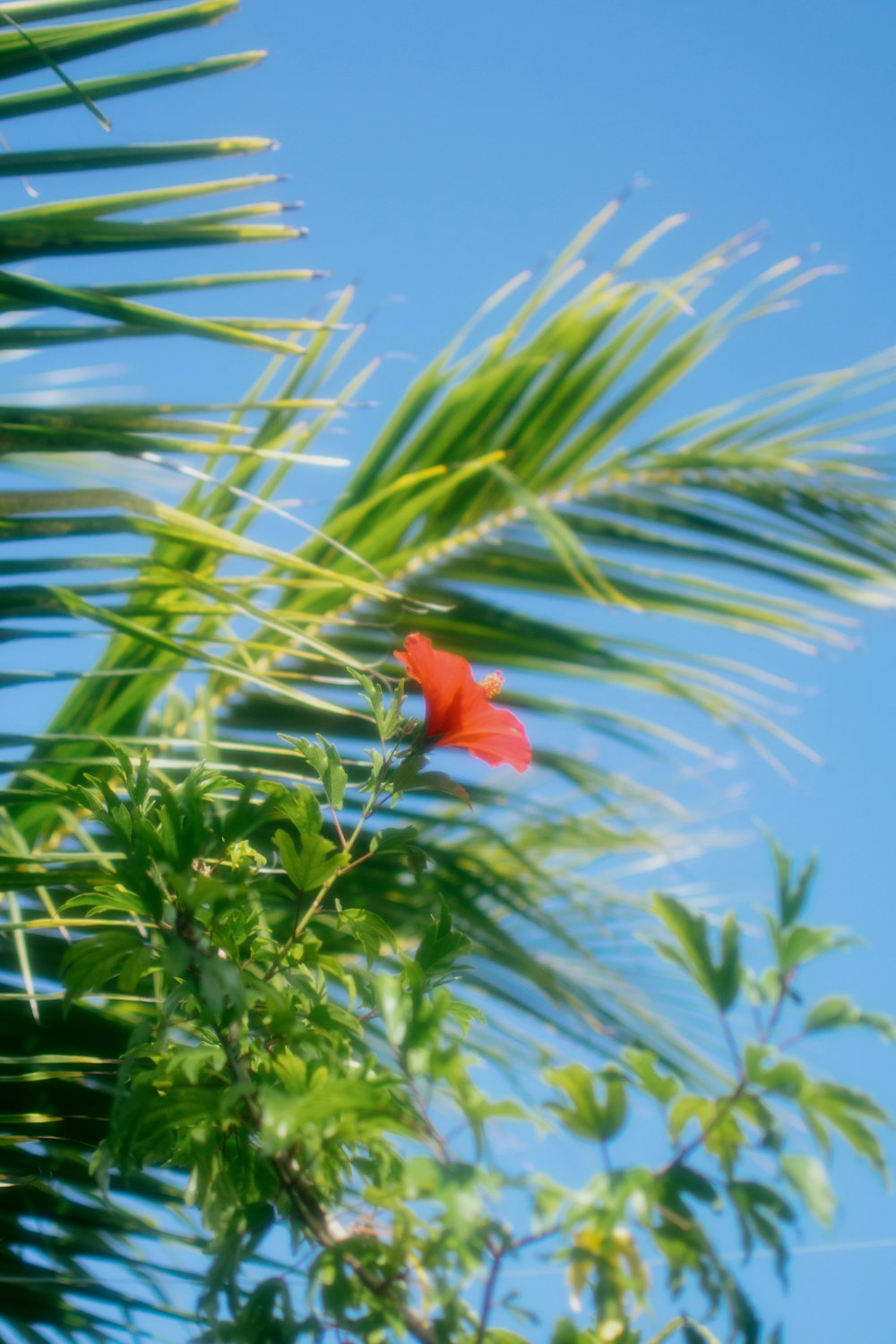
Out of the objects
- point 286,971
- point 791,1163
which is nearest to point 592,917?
point 286,971

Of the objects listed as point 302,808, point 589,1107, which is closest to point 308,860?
point 302,808

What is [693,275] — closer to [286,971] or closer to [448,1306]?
[286,971]

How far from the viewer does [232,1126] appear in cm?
43

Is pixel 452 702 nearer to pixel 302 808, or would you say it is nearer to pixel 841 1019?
pixel 302 808

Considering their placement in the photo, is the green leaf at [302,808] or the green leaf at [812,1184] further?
the green leaf at [302,808]

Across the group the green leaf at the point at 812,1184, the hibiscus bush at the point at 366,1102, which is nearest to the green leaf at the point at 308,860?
the hibiscus bush at the point at 366,1102

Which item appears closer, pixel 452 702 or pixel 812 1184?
pixel 812 1184

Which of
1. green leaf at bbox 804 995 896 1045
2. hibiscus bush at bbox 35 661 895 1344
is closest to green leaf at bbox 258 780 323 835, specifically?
hibiscus bush at bbox 35 661 895 1344

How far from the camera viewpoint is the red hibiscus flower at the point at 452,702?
1.69 ft

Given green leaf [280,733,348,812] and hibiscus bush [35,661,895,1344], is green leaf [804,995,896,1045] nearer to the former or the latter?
hibiscus bush [35,661,895,1344]

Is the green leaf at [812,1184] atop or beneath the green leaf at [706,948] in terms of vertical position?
beneath

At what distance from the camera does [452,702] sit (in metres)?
0.52

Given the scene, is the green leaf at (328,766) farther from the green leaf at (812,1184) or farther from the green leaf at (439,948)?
the green leaf at (812,1184)

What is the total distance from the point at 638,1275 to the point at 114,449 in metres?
0.55
